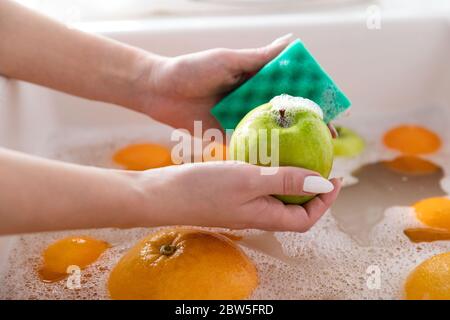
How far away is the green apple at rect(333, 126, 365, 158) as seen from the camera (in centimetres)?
132

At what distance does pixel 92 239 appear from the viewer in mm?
1060

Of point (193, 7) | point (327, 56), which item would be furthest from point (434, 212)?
point (193, 7)

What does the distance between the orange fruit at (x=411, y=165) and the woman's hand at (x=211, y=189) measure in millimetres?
482

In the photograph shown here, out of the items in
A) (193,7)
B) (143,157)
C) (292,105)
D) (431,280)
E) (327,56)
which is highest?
(193,7)

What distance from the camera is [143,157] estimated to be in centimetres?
133

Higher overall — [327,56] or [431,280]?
[327,56]

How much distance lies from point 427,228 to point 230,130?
375 millimetres

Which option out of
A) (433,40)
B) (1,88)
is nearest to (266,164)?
(1,88)

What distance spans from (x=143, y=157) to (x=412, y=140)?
58 centimetres

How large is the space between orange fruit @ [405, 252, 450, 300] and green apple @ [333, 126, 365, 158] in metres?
0.40

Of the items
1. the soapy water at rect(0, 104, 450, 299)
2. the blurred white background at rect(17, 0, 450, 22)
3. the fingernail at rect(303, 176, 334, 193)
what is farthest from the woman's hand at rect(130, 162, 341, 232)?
the blurred white background at rect(17, 0, 450, 22)

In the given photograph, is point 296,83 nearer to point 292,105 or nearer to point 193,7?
point 292,105

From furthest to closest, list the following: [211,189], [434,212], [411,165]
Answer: [411,165] < [434,212] < [211,189]

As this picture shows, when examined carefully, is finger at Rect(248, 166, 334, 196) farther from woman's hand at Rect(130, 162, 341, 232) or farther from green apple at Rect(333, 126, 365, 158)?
green apple at Rect(333, 126, 365, 158)
